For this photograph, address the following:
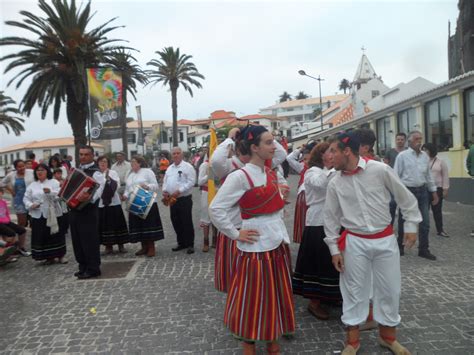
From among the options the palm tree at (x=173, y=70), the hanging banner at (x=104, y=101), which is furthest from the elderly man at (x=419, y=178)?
the palm tree at (x=173, y=70)

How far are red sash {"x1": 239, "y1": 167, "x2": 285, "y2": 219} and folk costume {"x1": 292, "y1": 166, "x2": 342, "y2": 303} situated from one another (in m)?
0.93

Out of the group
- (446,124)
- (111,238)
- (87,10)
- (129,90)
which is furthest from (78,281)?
(129,90)

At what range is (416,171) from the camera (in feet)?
19.8

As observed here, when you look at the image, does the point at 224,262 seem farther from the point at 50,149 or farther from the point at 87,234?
the point at 50,149

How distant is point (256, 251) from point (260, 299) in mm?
346

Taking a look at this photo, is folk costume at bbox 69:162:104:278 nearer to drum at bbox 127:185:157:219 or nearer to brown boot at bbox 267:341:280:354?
drum at bbox 127:185:157:219

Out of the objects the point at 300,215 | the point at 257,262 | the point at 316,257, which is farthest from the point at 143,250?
the point at 257,262

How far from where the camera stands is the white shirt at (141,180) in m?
6.88

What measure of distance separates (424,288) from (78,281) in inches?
177

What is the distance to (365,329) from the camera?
3.66 m

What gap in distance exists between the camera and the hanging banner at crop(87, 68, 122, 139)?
12.1 m

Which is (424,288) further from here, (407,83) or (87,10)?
(407,83)

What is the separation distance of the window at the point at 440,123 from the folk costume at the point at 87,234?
37.4 ft

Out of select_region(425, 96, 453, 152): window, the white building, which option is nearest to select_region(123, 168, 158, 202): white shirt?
select_region(425, 96, 453, 152): window
